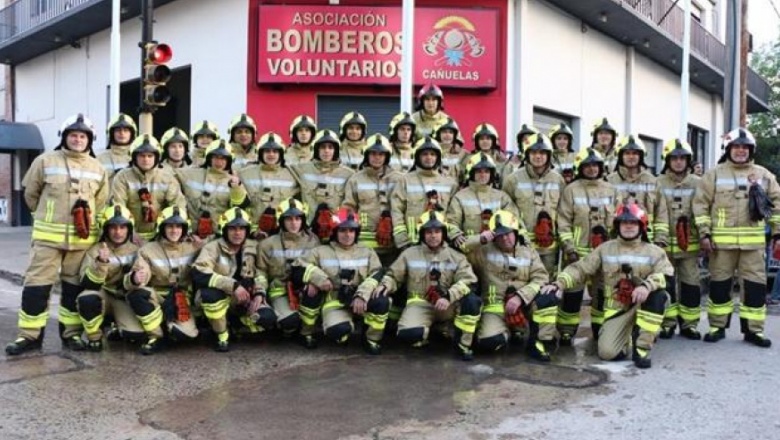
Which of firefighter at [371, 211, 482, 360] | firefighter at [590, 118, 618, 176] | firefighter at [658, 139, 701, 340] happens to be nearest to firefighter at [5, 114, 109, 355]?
firefighter at [371, 211, 482, 360]

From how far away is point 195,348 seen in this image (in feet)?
21.8

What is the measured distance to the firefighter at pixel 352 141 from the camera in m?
7.82

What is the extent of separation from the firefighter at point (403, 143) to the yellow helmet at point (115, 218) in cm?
264

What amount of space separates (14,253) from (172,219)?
10051mm

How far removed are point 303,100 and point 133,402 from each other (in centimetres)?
842

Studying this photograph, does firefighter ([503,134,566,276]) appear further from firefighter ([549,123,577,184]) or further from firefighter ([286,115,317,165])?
firefighter ([286,115,317,165])

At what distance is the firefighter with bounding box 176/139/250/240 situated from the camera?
716 centimetres

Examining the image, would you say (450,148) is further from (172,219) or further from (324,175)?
(172,219)

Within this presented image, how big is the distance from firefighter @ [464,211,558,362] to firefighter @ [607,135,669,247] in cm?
133

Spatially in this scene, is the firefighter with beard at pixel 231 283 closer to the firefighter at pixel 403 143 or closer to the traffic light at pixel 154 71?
the firefighter at pixel 403 143

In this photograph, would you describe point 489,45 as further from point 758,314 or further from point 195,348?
point 195,348

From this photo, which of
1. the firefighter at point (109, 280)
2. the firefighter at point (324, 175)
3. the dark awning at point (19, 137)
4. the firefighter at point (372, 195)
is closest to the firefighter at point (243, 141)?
the firefighter at point (324, 175)

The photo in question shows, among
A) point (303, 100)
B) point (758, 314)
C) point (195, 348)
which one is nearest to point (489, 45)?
point (303, 100)

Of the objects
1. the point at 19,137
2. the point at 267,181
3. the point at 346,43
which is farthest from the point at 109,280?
the point at 19,137
